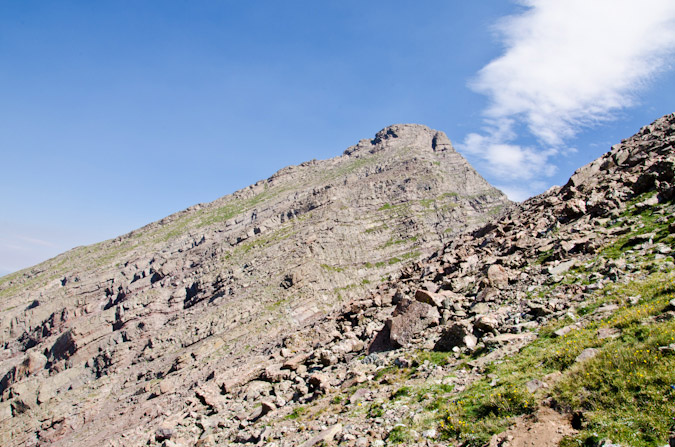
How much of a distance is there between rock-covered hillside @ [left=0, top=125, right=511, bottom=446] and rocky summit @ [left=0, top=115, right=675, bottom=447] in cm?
54

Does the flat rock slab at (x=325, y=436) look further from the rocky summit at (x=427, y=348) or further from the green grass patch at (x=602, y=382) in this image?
the green grass patch at (x=602, y=382)

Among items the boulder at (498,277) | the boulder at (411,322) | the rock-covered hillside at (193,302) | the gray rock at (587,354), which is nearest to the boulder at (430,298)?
the boulder at (411,322)

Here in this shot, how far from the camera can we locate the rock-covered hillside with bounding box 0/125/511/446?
5300cm

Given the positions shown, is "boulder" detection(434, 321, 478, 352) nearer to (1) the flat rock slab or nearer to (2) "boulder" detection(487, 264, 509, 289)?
(2) "boulder" detection(487, 264, 509, 289)

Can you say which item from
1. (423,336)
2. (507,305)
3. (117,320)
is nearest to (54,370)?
(117,320)

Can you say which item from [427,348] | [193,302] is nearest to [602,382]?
Answer: [427,348]

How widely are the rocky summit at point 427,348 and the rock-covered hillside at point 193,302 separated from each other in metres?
0.54

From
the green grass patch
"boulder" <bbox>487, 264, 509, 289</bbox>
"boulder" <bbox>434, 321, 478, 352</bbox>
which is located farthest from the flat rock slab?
"boulder" <bbox>487, 264, 509, 289</bbox>

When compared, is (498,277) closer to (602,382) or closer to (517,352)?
(517,352)

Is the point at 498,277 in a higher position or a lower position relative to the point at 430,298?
higher

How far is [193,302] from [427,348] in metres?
77.7

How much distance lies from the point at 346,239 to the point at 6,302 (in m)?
129

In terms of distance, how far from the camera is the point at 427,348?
760 inches

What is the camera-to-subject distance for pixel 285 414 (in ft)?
64.7
